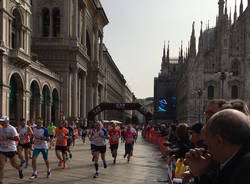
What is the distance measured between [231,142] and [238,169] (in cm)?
16

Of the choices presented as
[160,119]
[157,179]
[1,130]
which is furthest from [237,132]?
[160,119]

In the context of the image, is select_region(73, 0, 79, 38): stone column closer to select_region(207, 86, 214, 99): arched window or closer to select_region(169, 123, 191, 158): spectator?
select_region(207, 86, 214, 99): arched window

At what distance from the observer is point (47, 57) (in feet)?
138

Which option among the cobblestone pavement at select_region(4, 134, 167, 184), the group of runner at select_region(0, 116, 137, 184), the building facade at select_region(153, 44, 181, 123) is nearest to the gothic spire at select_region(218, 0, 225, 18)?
the building facade at select_region(153, 44, 181, 123)

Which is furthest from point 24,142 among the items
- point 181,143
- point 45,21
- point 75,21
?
point 45,21

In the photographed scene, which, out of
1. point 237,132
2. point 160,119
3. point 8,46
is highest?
point 8,46

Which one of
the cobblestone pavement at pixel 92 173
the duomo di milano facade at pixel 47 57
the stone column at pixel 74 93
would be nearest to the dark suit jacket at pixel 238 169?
the cobblestone pavement at pixel 92 173

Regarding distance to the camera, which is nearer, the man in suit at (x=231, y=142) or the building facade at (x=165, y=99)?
the man in suit at (x=231, y=142)

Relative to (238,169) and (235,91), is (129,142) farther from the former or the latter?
(235,91)

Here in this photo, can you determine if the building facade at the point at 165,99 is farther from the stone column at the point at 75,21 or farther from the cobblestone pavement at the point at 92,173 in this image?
the cobblestone pavement at the point at 92,173

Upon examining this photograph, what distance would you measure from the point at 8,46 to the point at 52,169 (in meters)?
14.7

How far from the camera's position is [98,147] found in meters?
13.4

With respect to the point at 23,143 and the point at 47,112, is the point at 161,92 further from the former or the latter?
the point at 23,143

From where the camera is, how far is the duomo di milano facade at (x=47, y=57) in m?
26.1
